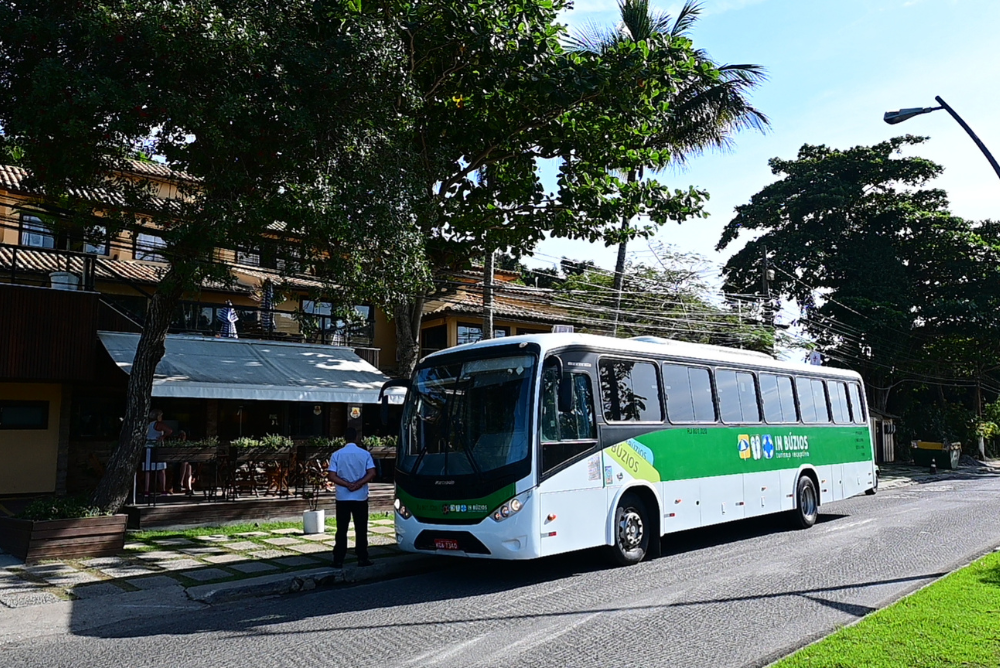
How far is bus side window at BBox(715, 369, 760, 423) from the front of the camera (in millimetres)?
13312

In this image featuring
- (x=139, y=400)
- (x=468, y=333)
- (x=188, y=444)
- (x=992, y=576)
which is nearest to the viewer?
(x=992, y=576)

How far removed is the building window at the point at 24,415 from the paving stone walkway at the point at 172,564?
8025 millimetres

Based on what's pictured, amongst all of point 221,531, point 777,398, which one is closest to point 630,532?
point 777,398

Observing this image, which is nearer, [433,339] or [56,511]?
[56,511]

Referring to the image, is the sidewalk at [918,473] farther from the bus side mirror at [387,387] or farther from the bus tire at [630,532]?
the bus side mirror at [387,387]

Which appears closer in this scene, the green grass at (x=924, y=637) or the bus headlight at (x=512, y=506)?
the green grass at (x=924, y=637)

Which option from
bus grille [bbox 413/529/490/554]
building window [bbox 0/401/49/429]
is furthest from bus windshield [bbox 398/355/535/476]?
building window [bbox 0/401/49/429]

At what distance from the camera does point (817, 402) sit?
A: 16.2 metres

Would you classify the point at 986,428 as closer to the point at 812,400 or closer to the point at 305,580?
the point at 812,400

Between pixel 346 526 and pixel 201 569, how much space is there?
2006 millimetres

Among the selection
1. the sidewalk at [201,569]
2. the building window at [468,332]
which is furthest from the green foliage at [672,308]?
the sidewalk at [201,569]

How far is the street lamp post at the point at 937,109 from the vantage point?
12.6 metres

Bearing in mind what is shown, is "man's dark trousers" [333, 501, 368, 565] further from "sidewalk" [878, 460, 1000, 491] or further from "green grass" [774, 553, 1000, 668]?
"sidewalk" [878, 460, 1000, 491]

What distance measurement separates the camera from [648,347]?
12.1 metres
